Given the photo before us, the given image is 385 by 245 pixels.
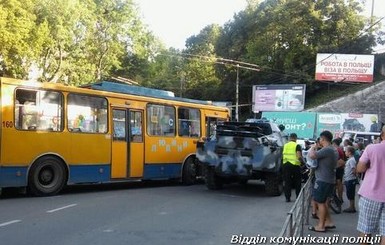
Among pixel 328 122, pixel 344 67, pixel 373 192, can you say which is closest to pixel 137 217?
pixel 373 192

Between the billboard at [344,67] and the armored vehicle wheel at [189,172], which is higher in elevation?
the billboard at [344,67]

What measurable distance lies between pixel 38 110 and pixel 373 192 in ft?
27.8

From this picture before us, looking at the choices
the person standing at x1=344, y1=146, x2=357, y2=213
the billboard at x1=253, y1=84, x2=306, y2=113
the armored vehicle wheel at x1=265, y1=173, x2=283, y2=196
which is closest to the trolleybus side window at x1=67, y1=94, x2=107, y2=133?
the armored vehicle wheel at x1=265, y1=173, x2=283, y2=196

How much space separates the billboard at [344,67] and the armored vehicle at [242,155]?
2953 centimetres

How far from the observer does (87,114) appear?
1316 cm

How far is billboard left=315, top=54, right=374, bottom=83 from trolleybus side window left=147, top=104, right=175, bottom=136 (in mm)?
29144

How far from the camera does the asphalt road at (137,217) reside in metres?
7.69

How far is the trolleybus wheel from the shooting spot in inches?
471

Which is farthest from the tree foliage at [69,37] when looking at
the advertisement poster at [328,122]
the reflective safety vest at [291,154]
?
the reflective safety vest at [291,154]

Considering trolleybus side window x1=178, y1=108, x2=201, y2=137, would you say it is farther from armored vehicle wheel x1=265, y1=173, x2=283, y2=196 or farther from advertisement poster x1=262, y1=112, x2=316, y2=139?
advertisement poster x1=262, y1=112, x2=316, y2=139

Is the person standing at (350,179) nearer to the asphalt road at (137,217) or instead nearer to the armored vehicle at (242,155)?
the asphalt road at (137,217)

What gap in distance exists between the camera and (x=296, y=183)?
1277cm

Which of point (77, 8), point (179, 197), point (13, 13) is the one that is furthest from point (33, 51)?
point (179, 197)

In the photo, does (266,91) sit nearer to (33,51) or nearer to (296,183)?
(33,51)
